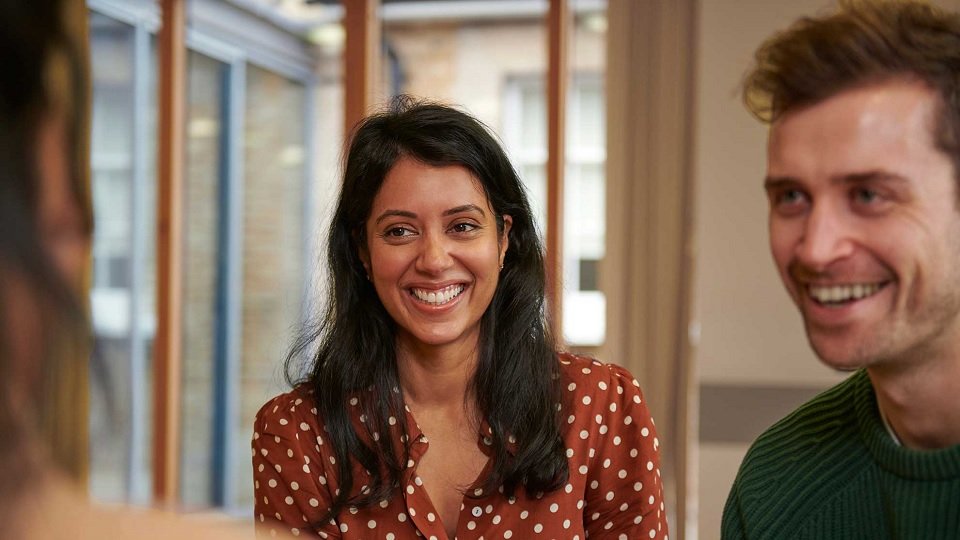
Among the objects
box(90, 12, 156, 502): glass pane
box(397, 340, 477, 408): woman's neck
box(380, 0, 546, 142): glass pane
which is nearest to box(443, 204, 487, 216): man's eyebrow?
box(397, 340, 477, 408): woman's neck

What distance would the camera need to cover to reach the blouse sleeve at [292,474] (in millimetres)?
1979

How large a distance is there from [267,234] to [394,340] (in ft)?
11.9

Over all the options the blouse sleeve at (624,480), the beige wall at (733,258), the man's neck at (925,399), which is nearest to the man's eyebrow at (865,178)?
the man's neck at (925,399)

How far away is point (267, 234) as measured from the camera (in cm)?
563

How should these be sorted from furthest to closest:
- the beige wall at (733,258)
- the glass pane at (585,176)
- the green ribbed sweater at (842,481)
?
1. the glass pane at (585,176)
2. the beige wall at (733,258)
3. the green ribbed sweater at (842,481)

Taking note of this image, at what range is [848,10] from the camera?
1.21 m

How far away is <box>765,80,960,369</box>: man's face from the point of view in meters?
1.10

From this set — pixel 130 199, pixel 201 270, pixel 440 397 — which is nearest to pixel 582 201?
pixel 201 270

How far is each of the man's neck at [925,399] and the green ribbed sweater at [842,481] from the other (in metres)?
0.03

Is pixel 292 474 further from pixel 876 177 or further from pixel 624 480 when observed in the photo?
pixel 876 177

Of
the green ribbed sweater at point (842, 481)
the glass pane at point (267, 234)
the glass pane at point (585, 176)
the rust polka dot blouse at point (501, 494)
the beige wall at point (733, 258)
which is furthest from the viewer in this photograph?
the glass pane at point (267, 234)

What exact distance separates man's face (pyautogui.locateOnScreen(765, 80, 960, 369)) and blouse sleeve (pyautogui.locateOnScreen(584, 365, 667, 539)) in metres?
0.96

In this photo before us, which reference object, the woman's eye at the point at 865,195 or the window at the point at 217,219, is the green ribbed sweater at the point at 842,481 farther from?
the window at the point at 217,219

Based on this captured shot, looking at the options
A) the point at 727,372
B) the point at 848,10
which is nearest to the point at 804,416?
the point at 848,10
